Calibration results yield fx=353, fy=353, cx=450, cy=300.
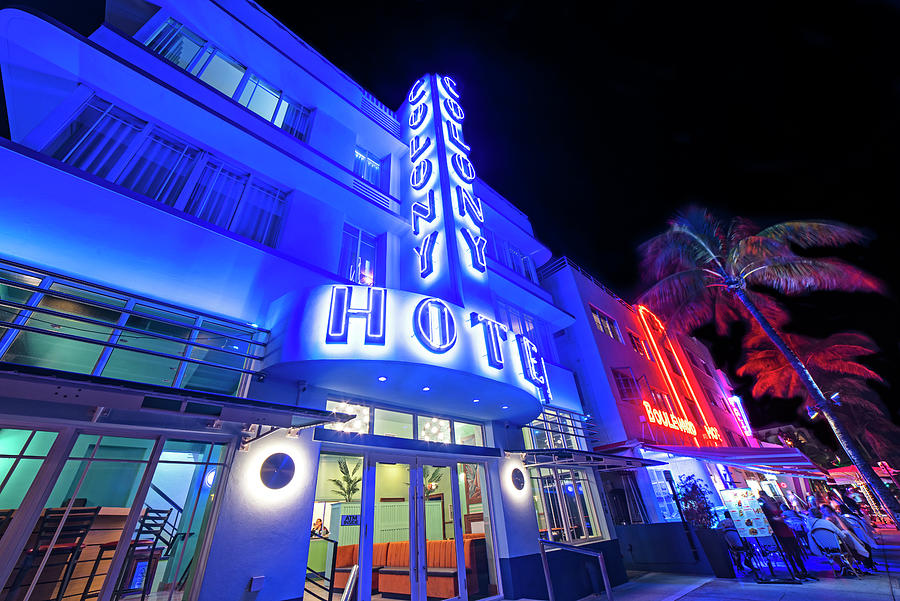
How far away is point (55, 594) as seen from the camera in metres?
3.83

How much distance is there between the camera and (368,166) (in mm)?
10898

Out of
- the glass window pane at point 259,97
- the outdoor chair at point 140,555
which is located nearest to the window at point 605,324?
the glass window pane at point 259,97

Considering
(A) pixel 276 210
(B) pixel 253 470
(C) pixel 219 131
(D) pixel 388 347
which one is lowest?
(B) pixel 253 470

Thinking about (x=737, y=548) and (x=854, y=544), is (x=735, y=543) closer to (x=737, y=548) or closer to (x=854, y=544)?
(x=737, y=548)

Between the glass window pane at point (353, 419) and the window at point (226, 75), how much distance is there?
700 cm

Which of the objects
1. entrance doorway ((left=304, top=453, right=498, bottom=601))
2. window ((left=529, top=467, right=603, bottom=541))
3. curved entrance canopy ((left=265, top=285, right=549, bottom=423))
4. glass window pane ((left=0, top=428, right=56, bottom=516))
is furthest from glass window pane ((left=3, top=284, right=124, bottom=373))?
window ((left=529, top=467, right=603, bottom=541))

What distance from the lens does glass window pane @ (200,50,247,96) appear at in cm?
830

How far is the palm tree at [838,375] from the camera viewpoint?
1073 inches

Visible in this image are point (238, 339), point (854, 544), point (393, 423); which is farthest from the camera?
point (854, 544)

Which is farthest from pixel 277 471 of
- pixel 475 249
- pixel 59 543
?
pixel 475 249

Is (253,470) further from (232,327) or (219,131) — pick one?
(219,131)

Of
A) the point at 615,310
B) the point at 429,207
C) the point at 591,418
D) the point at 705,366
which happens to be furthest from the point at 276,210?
the point at 705,366

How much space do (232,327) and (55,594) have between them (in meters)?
3.63

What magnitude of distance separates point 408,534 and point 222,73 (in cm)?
1260
